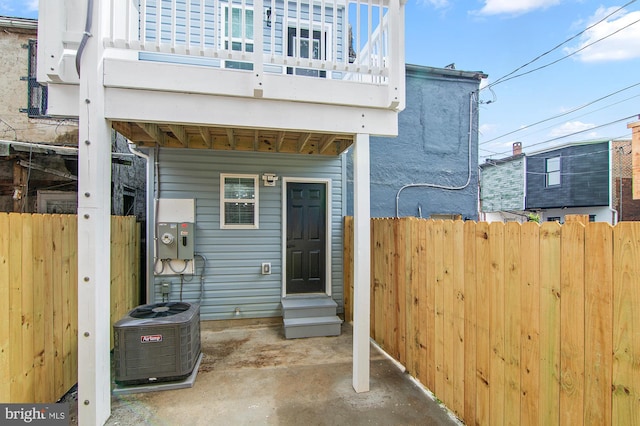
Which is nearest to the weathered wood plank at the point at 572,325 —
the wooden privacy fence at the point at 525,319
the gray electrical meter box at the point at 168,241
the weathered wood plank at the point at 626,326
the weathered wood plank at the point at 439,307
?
the wooden privacy fence at the point at 525,319

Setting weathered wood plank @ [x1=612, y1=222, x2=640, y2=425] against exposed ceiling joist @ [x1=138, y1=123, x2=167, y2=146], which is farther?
exposed ceiling joist @ [x1=138, y1=123, x2=167, y2=146]

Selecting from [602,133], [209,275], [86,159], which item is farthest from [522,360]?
[602,133]

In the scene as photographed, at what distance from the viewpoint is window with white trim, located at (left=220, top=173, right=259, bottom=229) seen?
15.4ft

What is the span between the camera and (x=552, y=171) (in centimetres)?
1377

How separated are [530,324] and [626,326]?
0.50m

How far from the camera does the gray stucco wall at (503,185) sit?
48.3ft

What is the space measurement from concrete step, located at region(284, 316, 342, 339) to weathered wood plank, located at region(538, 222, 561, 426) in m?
2.80

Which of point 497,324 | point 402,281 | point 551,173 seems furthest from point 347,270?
point 551,173

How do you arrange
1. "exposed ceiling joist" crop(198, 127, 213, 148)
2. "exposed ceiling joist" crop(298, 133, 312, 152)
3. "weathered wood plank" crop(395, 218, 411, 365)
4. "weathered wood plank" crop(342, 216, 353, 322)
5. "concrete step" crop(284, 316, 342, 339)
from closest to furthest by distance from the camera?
"weathered wood plank" crop(395, 218, 411, 365), "exposed ceiling joist" crop(198, 127, 213, 148), "exposed ceiling joist" crop(298, 133, 312, 152), "concrete step" crop(284, 316, 342, 339), "weathered wood plank" crop(342, 216, 353, 322)

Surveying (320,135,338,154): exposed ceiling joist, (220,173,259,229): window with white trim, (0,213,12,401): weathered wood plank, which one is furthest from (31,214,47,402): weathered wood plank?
(320,135,338,154): exposed ceiling joist

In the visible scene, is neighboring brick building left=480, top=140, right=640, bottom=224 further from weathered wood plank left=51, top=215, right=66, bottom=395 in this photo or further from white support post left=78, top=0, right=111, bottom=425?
weathered wood plank left=51, top=215, right=66, bottom=395

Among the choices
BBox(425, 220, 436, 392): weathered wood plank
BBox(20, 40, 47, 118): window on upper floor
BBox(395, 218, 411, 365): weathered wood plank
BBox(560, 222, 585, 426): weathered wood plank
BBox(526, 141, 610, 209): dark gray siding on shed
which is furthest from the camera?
BBox(526, 141, 610, 209): dark gray siding on shed

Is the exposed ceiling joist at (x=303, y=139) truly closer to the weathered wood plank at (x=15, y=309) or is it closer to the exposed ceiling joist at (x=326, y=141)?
the exposed ceiling joist at (x=326, y=141)

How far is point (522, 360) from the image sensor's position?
188 cm
